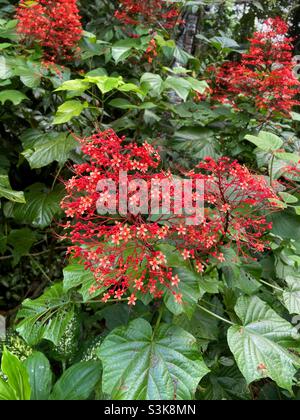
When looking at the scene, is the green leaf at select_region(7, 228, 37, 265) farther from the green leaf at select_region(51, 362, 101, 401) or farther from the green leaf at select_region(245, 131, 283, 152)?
the green leaf at select_region(245, 131, 283, 152)

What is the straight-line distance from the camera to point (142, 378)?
923mm

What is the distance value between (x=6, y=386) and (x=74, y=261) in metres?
0.37

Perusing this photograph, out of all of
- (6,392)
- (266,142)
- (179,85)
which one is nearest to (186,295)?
(6,392)

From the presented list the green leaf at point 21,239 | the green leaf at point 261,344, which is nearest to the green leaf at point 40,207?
the green leaf at point 21,239

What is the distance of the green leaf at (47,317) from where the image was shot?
3.68ft

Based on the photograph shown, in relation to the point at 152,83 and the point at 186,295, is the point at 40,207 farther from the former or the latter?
the point at 186,295

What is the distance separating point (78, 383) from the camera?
108cm

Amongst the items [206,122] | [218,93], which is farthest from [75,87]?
[218,93]

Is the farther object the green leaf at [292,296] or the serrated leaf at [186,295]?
the green leaf at [292,296]

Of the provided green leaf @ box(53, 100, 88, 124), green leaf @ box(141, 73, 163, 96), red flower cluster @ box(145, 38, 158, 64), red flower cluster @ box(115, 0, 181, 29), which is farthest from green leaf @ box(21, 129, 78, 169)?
red flower cluster @ box(115, 0, 181, 29)

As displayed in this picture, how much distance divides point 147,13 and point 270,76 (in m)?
0.68

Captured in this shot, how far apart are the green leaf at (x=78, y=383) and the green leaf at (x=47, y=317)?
0.10 m

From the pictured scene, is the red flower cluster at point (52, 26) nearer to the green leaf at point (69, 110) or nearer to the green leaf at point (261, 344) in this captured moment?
the green leaf at point (69, 110)

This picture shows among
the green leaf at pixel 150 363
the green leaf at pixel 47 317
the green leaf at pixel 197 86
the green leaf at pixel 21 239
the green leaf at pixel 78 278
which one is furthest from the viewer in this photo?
the green leaf at pixel 21 239
